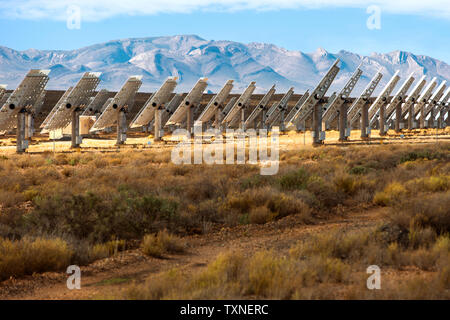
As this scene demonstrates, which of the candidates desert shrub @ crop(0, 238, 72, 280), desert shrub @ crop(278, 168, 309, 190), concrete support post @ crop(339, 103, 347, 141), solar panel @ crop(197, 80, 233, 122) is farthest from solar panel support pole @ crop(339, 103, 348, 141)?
desert shrub @ crop(0, 238, 72, 280)

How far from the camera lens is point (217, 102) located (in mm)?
53219

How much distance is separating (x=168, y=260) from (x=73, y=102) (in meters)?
30.6

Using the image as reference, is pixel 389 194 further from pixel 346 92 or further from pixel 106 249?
pixel 346 92

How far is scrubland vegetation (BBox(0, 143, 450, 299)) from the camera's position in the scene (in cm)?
692

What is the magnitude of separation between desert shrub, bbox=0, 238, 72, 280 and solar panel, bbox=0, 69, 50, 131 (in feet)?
87.4

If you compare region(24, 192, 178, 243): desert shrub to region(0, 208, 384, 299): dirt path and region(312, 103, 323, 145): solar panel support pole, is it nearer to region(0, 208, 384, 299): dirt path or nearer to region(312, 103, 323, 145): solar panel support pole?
region(0, 208, 384, 299): dirt path

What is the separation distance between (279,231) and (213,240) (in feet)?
5.12

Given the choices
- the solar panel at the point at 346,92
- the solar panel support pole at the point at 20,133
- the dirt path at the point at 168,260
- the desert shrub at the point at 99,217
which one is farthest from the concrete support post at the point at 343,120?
the desert shrub at the point at 99,217

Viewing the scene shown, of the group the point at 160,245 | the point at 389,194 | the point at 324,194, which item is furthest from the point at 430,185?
the point at 160,245

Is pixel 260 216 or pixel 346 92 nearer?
pixel 260 216

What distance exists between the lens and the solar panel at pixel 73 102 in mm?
37397

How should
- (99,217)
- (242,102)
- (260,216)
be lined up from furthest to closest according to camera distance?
(242,102), (260,216), (99,217)

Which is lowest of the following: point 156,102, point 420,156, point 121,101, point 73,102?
point 420,156

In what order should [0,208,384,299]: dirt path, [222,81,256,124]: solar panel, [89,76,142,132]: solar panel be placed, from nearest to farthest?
1. [0,208,384,299]: dirt path
2. [89,76,142,132]: solar panel
3. [222,81,256,124]: solar panel
